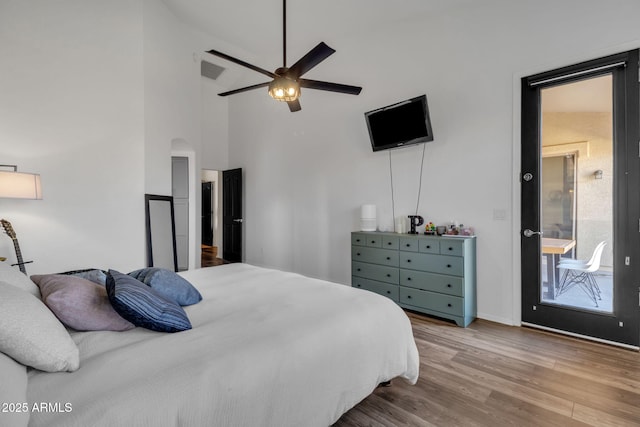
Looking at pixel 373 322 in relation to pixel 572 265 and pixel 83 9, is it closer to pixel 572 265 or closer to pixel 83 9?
pixel 572 265

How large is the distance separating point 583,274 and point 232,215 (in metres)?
5.71

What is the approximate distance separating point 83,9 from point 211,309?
404cm

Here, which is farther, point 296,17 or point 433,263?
point 296,17

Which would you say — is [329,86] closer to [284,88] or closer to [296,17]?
[284,88]

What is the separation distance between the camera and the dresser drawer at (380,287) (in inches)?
137

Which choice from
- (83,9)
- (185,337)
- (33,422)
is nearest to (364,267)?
(185,337)

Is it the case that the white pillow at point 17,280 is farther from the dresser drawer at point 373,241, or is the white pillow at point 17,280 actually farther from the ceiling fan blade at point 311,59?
the dresser drawer at point 373,241

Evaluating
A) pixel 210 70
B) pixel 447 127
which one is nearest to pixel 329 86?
pixel 447 127

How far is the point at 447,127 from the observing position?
11.4 feet

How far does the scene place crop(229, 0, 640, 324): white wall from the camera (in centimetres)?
287

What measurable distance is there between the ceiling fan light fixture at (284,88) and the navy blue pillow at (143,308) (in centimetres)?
175

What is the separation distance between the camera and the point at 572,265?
282 cm

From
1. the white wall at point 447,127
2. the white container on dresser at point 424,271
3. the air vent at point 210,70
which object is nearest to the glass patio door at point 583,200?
the white wall at point 447,127

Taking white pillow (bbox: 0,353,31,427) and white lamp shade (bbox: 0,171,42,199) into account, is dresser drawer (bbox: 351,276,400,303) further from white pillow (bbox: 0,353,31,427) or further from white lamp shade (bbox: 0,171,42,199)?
white lamp shade (bbox: 0,171,42,199)
